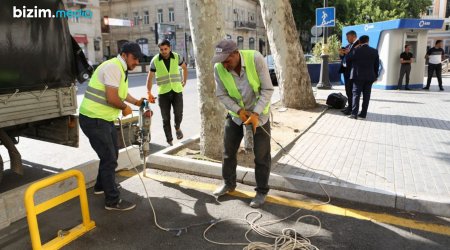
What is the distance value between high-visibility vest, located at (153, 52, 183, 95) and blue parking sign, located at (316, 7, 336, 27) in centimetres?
914

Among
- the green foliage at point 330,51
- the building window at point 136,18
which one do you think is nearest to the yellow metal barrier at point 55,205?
the green foliage at point 330,51

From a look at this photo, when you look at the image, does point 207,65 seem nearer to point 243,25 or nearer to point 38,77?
point 38,77

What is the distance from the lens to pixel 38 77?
4.43 metres

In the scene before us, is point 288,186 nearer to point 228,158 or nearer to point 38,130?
point 228,158

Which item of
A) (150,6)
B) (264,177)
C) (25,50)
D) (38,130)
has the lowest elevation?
(264,177)

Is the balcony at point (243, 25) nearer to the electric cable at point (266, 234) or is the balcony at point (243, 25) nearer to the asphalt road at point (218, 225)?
the asphalt road at point (218, 225)

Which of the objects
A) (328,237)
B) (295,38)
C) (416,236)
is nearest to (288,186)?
(328,237)

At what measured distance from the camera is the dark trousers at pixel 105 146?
3986mm

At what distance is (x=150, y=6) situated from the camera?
47469 millimetres

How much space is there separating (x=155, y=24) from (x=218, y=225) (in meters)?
40.9

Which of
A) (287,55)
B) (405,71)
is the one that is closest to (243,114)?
(287,55)

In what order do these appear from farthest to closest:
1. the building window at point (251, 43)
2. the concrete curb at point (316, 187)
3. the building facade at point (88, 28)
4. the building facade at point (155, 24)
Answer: the building window at point (251, 43) → the building facade at point (155, 24) → the building facade at point (88, 28) → the concrete curb at point (316, 187)

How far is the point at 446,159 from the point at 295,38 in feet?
17.8

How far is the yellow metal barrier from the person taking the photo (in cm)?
309
